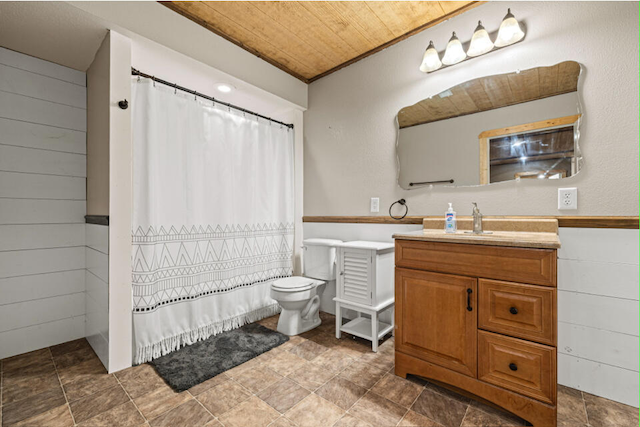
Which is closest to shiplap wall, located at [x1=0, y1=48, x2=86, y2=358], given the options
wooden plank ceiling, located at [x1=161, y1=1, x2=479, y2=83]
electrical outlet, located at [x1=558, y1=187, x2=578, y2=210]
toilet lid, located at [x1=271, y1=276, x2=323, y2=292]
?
wooden plank ceiling, located at [x1=161, y1=1, x2=479, y2=83]

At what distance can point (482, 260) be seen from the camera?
140 cm

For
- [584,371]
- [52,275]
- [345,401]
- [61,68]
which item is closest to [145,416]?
[345,401]

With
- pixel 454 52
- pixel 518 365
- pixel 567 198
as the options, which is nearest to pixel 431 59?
pixel 454 52

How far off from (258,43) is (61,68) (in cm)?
147

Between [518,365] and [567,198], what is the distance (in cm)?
96

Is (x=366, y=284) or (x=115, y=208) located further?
(x=366, y=284)

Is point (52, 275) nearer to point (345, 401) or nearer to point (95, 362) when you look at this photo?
point (95, 362)

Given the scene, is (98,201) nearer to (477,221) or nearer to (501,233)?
(477,221)

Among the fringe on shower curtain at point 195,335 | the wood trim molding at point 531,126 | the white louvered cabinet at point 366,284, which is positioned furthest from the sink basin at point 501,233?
the fringe on shower curtain at point 195,335

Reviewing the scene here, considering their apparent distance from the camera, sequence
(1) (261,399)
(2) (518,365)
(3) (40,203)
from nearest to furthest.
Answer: (2) (518,365) → (1) (261,399) → (3) (40,203)

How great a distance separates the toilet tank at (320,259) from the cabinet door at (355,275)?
238 millimetres

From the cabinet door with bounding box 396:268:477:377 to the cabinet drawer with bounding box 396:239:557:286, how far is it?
0.17 feet

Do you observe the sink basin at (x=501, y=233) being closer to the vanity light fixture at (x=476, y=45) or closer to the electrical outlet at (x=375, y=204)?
the electrical outlet at (x=375, y=204)

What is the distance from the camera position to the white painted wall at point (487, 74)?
1.50 meters
